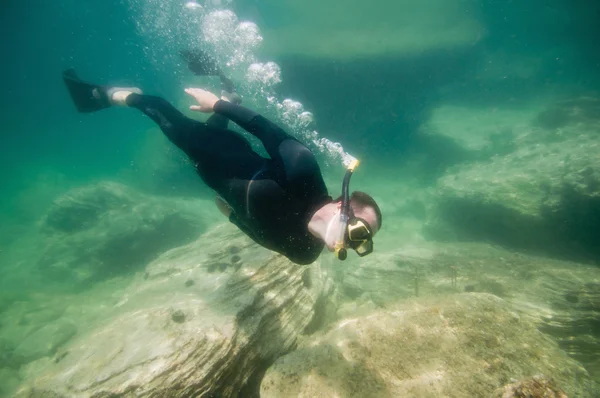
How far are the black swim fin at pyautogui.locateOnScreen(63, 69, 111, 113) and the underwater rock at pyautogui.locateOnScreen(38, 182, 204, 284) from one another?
9472 mm

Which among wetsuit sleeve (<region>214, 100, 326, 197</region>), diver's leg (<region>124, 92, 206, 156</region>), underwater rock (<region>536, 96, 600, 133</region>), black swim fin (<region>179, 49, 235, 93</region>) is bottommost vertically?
wetsuit sleeve (<region>214, 100, 326, 197</region>)

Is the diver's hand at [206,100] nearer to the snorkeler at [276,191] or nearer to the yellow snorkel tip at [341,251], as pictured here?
the snorkeler at [276,191]

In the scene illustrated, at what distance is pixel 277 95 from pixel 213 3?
8.69 m

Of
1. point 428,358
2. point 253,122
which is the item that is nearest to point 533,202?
point 428,358

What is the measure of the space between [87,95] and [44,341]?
8.30 metres

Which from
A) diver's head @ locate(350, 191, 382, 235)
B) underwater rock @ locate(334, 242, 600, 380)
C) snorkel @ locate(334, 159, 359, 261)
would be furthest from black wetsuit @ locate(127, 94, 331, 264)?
underwater rock @ locate(334, 242, 600, 380)

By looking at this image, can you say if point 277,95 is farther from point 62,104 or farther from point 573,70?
point 62,104

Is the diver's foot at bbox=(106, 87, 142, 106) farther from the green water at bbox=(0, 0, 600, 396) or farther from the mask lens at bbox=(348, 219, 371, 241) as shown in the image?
the green water at bbox=(0, 0, 600, 396)

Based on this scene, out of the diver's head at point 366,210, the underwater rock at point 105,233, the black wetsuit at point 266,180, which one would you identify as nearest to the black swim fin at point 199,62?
the black wetsuit at point 266,180

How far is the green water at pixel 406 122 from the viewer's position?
966 centimetres

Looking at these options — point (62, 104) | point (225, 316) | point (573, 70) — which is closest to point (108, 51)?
point (62, 104)

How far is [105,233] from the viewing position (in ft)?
43.5

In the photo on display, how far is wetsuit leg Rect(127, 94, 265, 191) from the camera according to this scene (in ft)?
10.2

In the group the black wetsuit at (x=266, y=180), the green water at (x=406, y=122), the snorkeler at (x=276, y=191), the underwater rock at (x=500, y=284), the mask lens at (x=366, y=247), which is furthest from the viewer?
the green water at (x=406, y=122)
